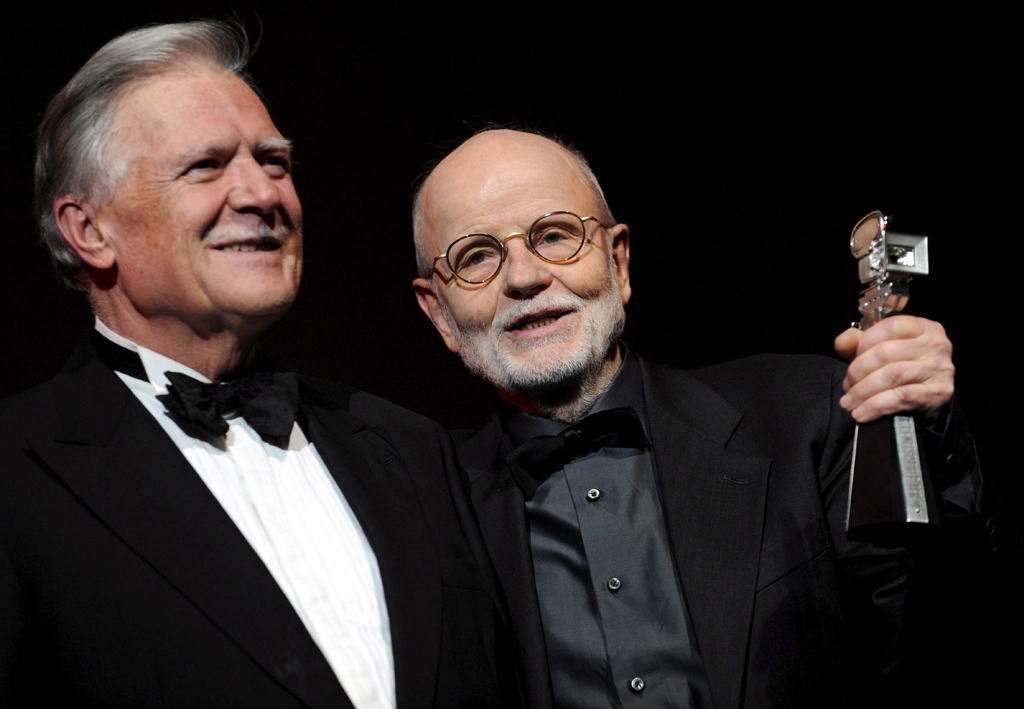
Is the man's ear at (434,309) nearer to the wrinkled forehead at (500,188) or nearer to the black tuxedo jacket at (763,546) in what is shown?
the wrinkled forehead at (500,188)

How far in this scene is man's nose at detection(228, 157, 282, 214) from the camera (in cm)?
179

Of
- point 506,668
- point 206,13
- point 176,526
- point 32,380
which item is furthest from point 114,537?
point 206,13

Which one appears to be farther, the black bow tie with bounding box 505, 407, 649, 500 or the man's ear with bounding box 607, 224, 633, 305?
the man's ear with bounding box 607, 224, 633, 305

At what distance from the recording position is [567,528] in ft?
6.78

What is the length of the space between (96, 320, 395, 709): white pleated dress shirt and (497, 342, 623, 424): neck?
23.6 inches

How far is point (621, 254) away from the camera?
2.46 m

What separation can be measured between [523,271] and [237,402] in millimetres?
704

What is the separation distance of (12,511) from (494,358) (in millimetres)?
1058

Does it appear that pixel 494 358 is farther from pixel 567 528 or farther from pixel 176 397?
pixel 176 397

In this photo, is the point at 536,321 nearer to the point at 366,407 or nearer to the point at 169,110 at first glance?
the point at 366,407

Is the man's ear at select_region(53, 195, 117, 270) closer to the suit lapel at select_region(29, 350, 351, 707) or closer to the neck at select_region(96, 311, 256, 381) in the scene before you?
the neck at select_region(96, 311, 256, 381)

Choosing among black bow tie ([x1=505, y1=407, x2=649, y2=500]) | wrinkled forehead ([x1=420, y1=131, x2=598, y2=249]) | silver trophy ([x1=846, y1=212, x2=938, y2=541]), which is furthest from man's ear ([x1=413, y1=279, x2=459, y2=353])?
silver trophy ([x1=846, y1=212, x2=938, y2=541])

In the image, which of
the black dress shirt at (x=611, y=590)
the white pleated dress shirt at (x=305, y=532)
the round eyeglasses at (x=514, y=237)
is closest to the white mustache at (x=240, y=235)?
the white pleated dress shirt at (x=305, y=532)

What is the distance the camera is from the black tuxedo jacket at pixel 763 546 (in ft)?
6.10
